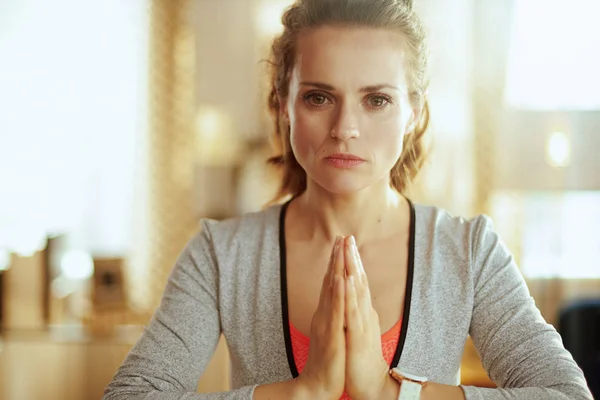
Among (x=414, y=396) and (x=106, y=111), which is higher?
(x=106, y=111)

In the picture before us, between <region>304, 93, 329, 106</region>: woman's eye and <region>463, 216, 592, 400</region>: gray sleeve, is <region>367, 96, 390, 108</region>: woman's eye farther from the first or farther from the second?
<region>463, 216, 592, 400</region>: gray sleeve

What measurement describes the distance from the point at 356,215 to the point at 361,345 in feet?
1.09

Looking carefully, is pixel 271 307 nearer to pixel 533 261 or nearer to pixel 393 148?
pixel 393 148

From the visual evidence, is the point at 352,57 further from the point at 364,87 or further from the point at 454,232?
the point at 454,232

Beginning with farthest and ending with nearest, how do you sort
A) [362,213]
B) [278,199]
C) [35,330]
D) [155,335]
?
[35,330] < [278,199] < [362,213] < [155,335]

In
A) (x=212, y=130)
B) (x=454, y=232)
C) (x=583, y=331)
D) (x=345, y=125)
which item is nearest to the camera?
(x=345, y=125)

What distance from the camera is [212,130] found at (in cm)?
379

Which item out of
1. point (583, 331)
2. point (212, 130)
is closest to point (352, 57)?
point (583, 331)

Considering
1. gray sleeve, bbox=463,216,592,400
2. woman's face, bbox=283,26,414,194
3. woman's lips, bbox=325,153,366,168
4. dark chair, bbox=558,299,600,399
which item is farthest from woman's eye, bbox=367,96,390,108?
dark chair, bbox=558,299,600,399

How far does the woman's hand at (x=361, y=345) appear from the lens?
1.20 metres

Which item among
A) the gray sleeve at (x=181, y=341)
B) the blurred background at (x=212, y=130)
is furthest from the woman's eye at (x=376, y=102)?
the blurred background at (x=212, y=130)

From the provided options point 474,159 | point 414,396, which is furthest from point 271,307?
point 474,159

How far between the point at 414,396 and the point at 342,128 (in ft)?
1.52

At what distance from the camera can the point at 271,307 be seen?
1.41 m
